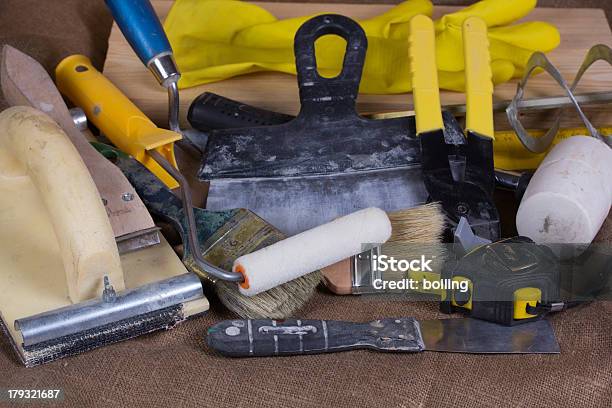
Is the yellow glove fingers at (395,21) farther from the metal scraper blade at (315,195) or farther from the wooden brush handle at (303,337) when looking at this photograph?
the wooden brush handle at (303,337)

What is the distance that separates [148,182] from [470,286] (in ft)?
0.99

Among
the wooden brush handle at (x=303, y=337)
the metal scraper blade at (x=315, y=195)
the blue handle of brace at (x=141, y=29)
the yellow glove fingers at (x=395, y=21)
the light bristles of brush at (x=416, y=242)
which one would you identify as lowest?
the wooden brush handle at (x=303, y=337)

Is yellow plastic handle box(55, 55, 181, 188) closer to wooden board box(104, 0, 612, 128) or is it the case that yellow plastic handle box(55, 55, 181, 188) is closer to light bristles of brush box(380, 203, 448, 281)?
wooden board box(104, 0, 612, 128)

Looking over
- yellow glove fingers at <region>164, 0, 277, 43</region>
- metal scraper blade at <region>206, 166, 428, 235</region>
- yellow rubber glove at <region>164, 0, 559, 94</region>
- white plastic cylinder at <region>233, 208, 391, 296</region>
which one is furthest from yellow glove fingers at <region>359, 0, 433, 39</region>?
white plastic cylinder at <region>233, 208, 391, 296</region>

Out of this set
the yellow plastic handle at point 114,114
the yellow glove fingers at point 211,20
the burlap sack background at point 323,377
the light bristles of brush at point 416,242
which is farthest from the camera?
the yellow glove fingers at point 211,20

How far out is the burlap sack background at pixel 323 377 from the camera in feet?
2.36

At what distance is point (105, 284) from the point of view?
755mm

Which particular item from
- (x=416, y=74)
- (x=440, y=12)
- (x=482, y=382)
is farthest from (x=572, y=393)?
(x=440, y=12)

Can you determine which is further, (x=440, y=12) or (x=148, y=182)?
(x=440, y=12)

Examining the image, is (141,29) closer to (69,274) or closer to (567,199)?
(69,274)

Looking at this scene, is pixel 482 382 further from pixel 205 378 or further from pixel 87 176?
pixel 87 176

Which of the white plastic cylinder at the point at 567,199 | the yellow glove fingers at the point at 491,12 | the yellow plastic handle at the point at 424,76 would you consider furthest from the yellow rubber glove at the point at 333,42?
the white plastic cylinder at the point at 567,199

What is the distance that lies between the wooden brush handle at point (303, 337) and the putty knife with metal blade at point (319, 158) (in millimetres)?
127

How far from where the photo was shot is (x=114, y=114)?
3.17 ft
